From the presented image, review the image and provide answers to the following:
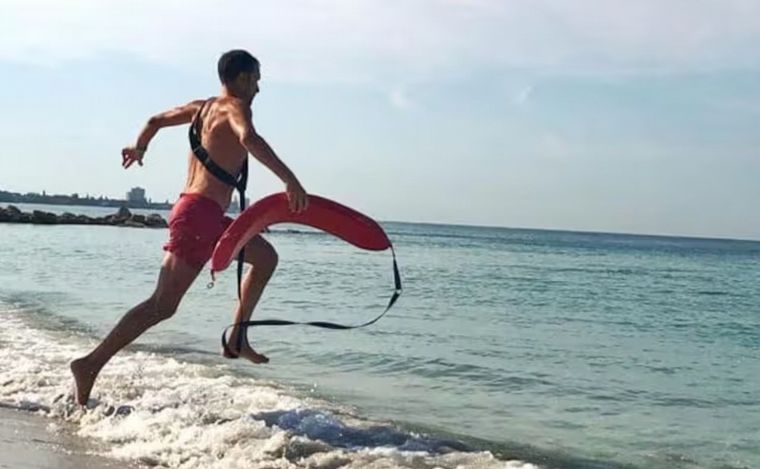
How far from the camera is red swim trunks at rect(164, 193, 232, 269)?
19.7ft

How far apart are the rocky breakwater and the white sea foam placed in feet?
188

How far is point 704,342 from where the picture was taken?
14930mm

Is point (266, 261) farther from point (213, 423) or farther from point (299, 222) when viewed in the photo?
point (213, 423)

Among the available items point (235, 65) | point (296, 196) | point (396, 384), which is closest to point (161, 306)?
point (296, 196)

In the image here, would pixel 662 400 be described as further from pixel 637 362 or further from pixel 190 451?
pixel 190 451

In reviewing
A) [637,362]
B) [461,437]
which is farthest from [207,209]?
[637,362]

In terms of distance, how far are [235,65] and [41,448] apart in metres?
2.41

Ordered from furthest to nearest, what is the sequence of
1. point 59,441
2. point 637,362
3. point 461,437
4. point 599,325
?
point 599,325 → point 637,362 → point 461,437 → point 59,441

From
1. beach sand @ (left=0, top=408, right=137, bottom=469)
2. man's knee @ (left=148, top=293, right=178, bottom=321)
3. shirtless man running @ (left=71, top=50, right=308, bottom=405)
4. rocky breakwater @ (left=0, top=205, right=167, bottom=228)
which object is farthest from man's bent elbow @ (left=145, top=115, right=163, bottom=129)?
rocky breakwater @ (left=0, top=205, right=167, bottom=228)

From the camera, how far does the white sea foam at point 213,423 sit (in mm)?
5355

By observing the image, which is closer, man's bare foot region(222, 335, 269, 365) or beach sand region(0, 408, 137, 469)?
beach sand region(0, 408, 137, 469)

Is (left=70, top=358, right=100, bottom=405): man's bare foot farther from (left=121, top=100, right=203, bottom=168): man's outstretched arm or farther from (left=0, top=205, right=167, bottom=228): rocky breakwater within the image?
(left=0, top=205, right=167, bottom=228): rocky breakwater

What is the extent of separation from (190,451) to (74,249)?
29862mm

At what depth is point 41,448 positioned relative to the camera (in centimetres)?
529
